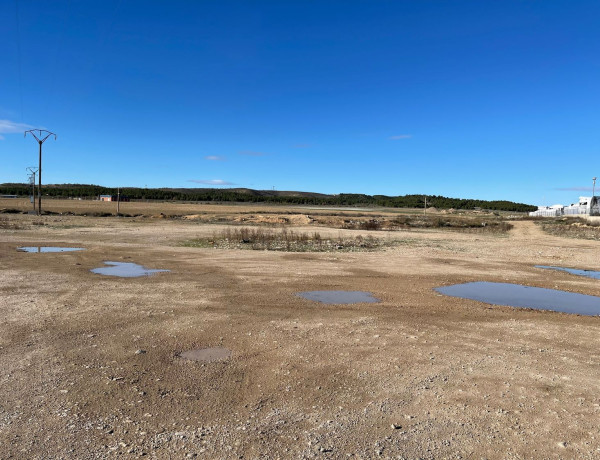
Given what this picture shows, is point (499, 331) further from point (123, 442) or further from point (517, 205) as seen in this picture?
point (517, 205)

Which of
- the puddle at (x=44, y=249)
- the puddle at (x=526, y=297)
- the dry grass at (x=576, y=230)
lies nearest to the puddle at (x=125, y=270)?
the puddle at (x=44, y=249)

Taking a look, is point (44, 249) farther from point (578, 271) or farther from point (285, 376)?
point (578, 271)

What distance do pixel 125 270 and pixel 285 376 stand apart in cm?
1113

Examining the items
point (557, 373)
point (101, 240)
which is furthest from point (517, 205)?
point (557, 373)

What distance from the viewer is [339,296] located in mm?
11734

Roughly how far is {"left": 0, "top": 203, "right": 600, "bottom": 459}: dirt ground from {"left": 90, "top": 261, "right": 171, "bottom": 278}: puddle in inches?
88.9

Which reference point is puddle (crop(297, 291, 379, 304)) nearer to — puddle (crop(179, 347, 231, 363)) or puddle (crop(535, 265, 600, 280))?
puddle (crop(179, 347, 231, 363))

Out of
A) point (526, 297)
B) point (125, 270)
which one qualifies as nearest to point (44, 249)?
point (125, 270)

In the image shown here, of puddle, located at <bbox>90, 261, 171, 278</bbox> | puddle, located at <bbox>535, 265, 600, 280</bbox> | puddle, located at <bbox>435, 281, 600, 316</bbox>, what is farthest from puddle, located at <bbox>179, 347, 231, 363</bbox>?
puddle, located at <bbox>535, 265, 600, 280</bbox>

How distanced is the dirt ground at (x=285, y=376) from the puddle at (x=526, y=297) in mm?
957

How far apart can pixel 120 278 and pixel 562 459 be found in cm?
1234

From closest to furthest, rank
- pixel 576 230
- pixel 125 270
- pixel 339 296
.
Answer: pixel 339 296
pixel 125 270
pixel 576 230

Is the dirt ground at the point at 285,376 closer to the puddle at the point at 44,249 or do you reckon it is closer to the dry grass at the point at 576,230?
the puddle at the point at 44,249

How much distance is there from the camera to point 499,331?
27.5ft
